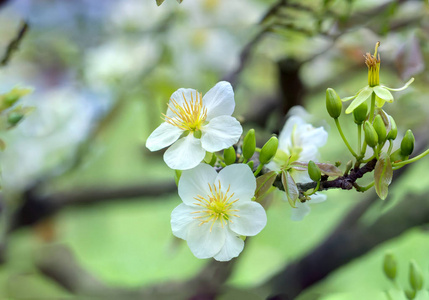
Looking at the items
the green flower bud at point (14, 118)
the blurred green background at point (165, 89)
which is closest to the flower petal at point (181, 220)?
the green flower bud at point (14, 118)

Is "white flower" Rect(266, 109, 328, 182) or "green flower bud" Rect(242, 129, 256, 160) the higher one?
"green flower bud" Rect(242, 129, 256, 160)

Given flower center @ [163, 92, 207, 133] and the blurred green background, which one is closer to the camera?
flower center @ [163, 92, 207, 133]

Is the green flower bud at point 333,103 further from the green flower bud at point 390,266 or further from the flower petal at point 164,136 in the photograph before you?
the green flower bud at point 390,266

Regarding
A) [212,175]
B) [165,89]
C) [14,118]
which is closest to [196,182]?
[212,175]

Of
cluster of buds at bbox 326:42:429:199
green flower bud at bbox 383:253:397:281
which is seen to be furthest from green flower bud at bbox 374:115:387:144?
green flower bud at bbox 383:253:397:281

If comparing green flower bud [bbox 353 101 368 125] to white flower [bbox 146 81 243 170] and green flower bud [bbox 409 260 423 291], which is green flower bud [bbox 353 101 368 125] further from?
green flower bud [bbox 409 260 423 291]

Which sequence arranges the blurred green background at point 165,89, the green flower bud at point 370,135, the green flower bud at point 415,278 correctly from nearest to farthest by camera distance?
the green flower bud at point 370,135
the green flower bud at point 415,278
the blurred green background at point 165,89

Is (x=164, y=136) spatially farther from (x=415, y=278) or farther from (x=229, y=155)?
(x=415, y=278)

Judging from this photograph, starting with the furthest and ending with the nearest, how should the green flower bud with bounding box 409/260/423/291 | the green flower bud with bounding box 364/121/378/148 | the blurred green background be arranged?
1. the blurred green background
2. the green flower bud with bounding box 409/260/423/291
3. the green flower bud with bounding box 364/121/378/148
